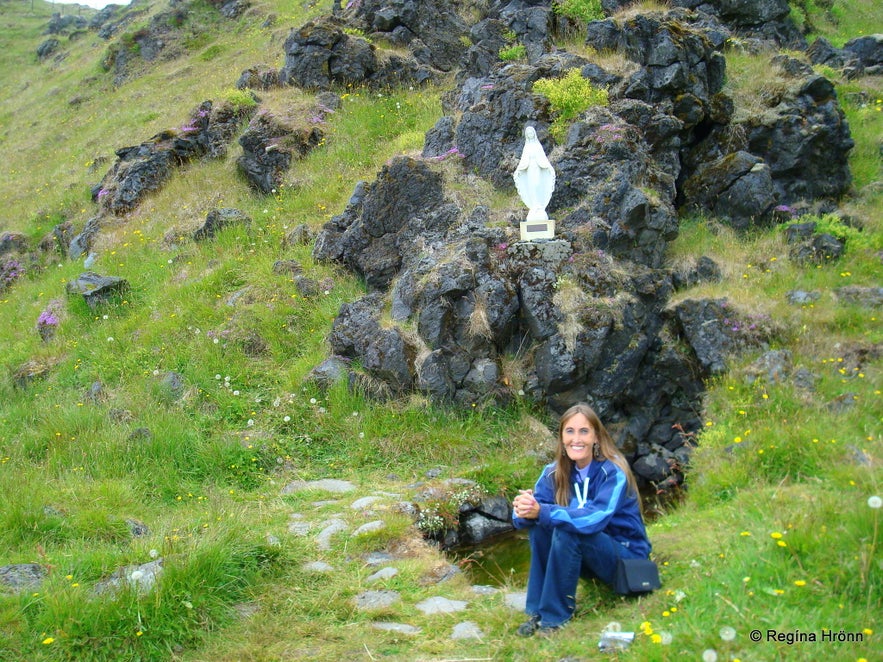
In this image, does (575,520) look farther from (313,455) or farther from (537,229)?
(537,229)

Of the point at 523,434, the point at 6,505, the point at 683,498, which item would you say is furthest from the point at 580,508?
the point at 6,505

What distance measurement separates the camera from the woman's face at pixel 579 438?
4688 mm

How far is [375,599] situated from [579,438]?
2.06 m

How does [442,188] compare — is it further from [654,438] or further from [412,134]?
[654,438]

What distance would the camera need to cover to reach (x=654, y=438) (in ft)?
30.3

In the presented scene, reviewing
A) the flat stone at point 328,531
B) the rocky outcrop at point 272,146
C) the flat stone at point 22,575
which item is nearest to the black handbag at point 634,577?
the flat stone at point 328,531

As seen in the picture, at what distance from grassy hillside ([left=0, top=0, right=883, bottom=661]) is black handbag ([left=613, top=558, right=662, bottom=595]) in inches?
3.8

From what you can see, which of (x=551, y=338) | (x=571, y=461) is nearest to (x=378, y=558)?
(x=571, y=461)

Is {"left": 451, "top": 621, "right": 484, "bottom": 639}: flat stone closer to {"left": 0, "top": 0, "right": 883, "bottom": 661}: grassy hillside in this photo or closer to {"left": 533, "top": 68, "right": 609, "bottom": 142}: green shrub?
{"left": 0, "top": 0, "right": 883, "bottom": 661}: grassy hillside

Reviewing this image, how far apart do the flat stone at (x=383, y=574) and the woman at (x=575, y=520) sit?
5.07 ft

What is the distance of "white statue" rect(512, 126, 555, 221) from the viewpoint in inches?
372

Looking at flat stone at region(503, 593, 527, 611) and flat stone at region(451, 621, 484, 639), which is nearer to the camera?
flat stone at region(451, 621, 484, 639)

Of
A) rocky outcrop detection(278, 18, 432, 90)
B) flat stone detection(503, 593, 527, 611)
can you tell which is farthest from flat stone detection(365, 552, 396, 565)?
rocky outcrop detection(278, 18, 432, 90)

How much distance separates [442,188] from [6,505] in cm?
778
